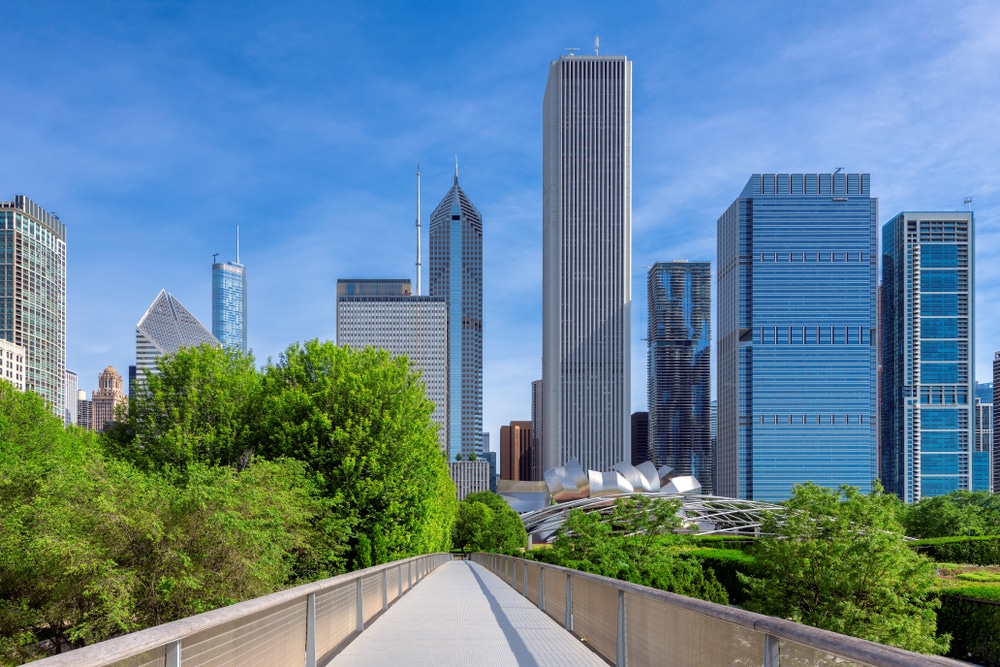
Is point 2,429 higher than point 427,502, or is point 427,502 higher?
point 2,429

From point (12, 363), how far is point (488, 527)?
4562 inches

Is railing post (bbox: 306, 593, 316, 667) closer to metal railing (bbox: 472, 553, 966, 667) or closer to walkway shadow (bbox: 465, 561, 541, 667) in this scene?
walkway shadow (bbox: 465, 561, 541, 667)

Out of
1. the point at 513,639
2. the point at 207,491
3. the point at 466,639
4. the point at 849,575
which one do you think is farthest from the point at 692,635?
the point at 207,491

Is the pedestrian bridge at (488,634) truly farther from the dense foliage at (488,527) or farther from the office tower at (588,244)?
the office tower at (588,244)

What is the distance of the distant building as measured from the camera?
504ft

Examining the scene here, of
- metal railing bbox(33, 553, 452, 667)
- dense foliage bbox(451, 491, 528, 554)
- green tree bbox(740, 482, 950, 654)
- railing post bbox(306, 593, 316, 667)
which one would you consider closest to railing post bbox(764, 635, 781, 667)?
metal railing bbox(33, 553, 452, 667)

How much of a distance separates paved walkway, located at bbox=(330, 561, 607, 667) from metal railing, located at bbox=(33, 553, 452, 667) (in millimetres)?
346

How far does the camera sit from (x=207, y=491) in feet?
68.1

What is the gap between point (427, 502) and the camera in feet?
128

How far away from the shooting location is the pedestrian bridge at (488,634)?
419 centimetres

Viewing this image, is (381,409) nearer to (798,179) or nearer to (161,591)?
(161,591)

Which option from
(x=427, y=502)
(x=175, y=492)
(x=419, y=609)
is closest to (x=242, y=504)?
(x=175, y=492)

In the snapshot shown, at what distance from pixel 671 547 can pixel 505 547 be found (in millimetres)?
55075

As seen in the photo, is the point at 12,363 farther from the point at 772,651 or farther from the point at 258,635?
the point at 772,651
